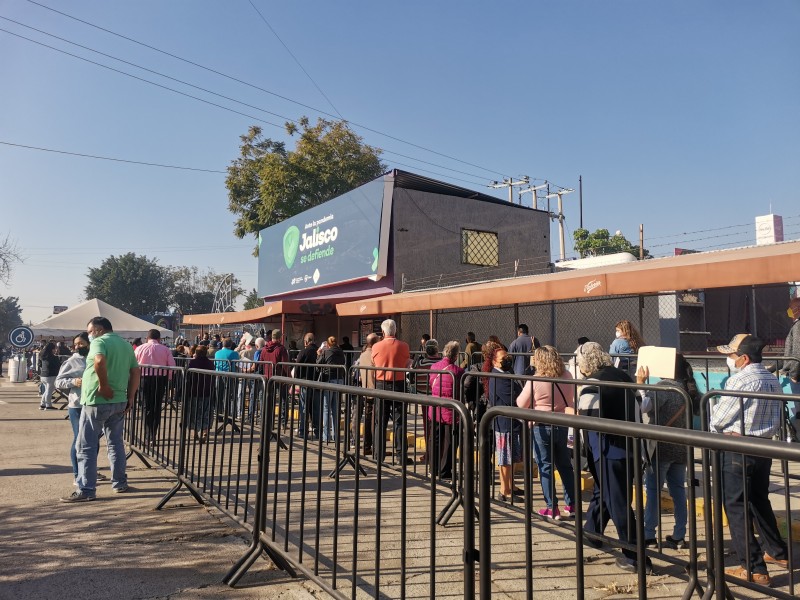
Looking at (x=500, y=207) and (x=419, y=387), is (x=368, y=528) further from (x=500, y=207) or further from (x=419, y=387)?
(x=500, y=207)

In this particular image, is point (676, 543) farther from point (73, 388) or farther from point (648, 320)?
point (648, 320)

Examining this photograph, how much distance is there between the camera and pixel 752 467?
405cm

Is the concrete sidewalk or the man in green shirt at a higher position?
the man in green shirt

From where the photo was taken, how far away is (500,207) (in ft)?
74.7

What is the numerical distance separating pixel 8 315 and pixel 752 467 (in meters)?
126

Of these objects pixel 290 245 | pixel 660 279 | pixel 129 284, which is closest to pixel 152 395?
pixel 660 279

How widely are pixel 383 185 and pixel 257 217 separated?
19415 millimetres

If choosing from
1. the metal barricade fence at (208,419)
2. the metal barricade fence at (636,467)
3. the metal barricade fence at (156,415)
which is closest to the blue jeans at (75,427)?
the metal barricade fence at (156,415)

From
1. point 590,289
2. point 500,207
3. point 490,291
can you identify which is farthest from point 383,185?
point 590,289

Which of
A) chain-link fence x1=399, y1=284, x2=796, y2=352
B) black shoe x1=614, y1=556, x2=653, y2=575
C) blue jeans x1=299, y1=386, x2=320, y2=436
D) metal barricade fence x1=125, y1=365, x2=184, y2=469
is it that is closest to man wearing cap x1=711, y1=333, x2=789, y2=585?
black shoe x1=614, y1=556, x2=653, y2=575

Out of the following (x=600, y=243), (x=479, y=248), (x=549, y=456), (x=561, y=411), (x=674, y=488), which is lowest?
(x=674, y=488)

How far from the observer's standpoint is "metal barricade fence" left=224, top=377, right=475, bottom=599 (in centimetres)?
294

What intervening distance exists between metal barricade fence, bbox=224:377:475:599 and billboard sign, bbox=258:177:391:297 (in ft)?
49.5

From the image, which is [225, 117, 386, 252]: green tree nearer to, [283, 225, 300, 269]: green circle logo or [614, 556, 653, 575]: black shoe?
[283, 225, 300, 269]: green circle logo
